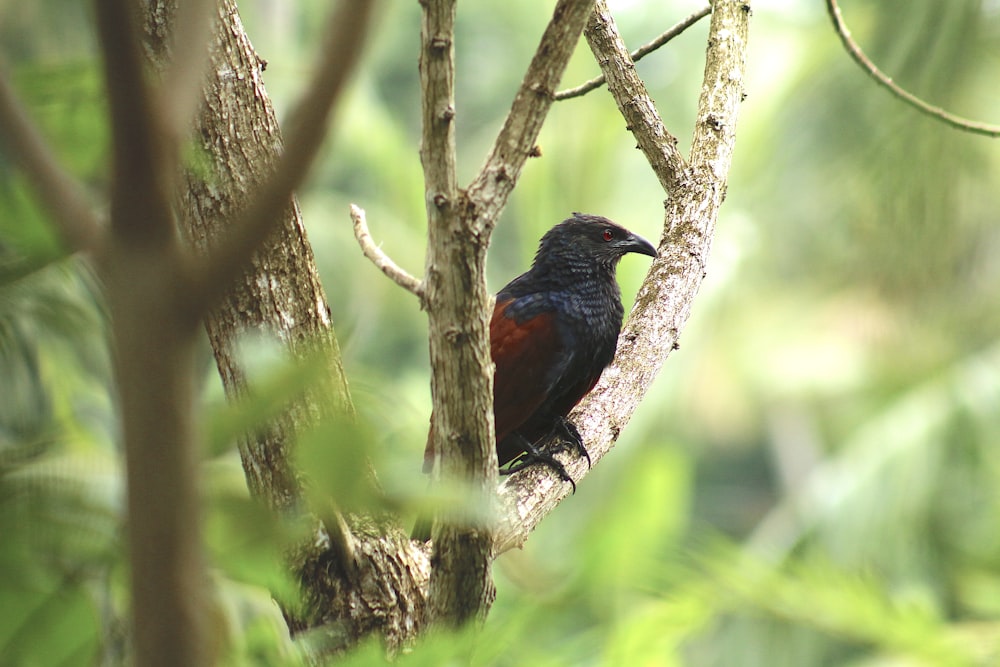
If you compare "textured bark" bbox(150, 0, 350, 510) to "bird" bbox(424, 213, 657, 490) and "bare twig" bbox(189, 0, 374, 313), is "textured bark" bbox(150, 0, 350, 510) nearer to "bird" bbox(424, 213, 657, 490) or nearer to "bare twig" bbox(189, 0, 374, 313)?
"bird" bbox(424, 213, 657, 490)

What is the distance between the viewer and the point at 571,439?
2346 millimetres

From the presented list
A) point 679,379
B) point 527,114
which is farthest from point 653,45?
point 679,379

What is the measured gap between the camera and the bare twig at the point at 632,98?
90.9 inches

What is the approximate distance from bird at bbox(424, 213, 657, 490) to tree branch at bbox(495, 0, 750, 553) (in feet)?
0.66

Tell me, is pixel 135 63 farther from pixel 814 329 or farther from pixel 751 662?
pixel 814 329

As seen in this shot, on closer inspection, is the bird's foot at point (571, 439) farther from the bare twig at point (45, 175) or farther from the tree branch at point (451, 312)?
the bare twig at point (45, 175)

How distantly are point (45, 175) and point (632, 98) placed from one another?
2107 mm

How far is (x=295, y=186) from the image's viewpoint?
0.47 meters

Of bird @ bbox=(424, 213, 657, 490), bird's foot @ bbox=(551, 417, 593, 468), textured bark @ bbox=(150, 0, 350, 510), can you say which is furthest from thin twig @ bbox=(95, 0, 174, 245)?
bird @ bbox=(424, 213, 657, 490)

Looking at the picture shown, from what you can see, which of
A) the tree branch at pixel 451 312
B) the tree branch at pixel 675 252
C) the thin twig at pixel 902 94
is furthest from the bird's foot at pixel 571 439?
the thin twig at pixel 902 94

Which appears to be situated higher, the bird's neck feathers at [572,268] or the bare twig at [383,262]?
the bird's neck feathers at [572,268]

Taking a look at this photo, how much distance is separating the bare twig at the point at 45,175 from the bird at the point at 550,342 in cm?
213

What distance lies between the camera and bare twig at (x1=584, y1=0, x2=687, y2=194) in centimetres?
231

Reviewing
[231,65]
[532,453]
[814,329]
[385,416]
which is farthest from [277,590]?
[814,329]
